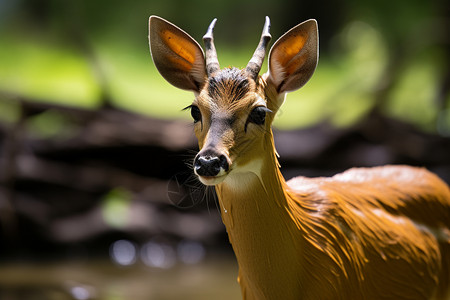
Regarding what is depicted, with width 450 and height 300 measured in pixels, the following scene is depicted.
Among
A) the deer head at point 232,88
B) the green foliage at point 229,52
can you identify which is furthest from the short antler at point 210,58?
the green foliage at point 229,52

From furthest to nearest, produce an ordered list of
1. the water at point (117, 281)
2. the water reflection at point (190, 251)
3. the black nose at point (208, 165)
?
1. the water reflection at point (190, 251)
2. the water at point (117, 281)
3. the black nose at point (208, 165)

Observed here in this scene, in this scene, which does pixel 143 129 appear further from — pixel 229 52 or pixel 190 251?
pixel 229 52

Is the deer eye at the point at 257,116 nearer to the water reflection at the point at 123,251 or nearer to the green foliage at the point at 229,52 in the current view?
the water reflection at the point at 123,251

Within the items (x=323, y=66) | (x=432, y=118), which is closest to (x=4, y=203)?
(x=323, y=66)

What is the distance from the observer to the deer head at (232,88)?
269 cm

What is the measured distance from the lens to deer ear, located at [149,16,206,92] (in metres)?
3.07

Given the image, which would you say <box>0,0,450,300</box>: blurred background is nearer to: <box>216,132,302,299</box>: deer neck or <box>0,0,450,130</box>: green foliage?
<box>0,0,450,130</box>: green foliage

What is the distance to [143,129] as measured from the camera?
26.8ft

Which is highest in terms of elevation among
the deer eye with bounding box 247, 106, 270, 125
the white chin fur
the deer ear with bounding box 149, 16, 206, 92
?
the deer ear with bounding box 149, 16, 206, 92

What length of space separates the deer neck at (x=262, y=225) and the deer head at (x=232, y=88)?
0.28 ft

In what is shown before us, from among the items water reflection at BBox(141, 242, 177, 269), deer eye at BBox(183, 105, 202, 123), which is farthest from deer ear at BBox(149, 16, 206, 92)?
water reflection at BBox(141, 242, 177, 269)

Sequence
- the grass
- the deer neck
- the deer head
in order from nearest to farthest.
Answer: the deer head < the deer neck < the grass

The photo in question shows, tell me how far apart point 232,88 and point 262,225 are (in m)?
0.69

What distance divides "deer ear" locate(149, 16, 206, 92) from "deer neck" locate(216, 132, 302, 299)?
→ 0.52 m
